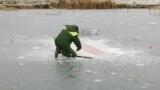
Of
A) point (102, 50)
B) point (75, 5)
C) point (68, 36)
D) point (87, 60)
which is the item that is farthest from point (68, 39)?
point (75, 5)

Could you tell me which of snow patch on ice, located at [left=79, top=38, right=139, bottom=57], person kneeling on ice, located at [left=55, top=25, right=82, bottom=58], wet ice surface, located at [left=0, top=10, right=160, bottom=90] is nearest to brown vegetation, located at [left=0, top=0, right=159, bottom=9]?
wet ice surface, located at [left=0, top=10, right=160, bottom=90]

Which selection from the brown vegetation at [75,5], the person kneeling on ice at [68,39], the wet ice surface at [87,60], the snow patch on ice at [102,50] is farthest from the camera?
the brown vegetation at [75,5]

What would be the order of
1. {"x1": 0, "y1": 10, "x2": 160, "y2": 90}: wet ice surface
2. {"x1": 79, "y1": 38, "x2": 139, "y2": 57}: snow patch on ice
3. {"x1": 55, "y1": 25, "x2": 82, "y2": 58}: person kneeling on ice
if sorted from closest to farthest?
{"x1": 0, "y1": 10, "x2": 160, "y2": 90}: wet ice surface
{"x1": 55, "y1": 25, "x2": 82, "y2": 58}: person kneeling on ice
{"x1": 79, "y1": 38, "x2": 139, "y2": 57}: snow patch on ice

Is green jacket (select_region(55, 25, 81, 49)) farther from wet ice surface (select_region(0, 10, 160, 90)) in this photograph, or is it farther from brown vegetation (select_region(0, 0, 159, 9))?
brown vegetation (select_region(0, 0, 159, 9))

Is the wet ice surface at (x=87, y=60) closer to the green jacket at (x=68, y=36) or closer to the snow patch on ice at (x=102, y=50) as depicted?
the snow patch on ice at (x=102, y=50)

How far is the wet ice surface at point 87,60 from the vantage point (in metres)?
10.6

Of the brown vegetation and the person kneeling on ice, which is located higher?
the person kneeling on ice

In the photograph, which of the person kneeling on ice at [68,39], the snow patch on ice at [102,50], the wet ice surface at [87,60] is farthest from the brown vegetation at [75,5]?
the person kneeling on ice at [68,39]

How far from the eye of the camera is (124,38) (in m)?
17.2

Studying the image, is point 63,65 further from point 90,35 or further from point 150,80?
point 90,35

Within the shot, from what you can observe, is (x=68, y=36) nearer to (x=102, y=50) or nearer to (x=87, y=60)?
(x=87, y=60)

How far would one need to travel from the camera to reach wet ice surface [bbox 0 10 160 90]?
34.7 ft

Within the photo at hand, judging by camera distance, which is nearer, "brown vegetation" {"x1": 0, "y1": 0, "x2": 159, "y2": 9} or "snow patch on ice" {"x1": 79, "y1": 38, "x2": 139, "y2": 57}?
"snow patch on ice" {"x1": 79, "y1": 38, "x2": 139, "y2": 57}

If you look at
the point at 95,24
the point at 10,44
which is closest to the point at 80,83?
the point at 10,44
